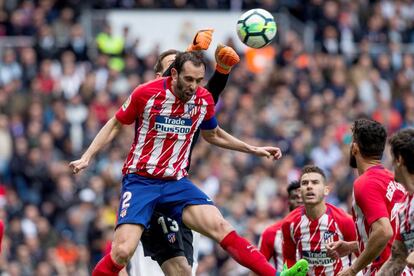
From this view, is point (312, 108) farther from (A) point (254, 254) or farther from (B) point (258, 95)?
(A) point (254, 254)

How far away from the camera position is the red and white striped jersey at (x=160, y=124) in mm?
11117

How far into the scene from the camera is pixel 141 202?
11031mm

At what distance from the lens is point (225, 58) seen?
11.9m

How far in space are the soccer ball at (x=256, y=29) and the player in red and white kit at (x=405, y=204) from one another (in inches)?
123

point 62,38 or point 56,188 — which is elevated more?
point 62,38

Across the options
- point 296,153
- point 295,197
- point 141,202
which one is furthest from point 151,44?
point 141,202

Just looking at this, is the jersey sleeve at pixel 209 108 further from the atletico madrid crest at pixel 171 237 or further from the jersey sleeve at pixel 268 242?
the jersey sleeve at pixel 268 242

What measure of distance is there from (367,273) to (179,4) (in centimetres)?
1464

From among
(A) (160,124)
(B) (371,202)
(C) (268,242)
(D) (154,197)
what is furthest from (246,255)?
(C) (268,242)

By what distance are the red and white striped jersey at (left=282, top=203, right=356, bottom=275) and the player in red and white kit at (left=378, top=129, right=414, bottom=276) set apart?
6.10 ft

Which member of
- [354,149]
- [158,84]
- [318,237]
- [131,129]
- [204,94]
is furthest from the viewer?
[131,129]

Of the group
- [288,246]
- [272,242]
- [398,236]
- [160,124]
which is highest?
[160,124]

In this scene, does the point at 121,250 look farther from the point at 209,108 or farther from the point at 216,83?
the point at 216,83

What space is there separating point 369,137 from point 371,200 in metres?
0.59
